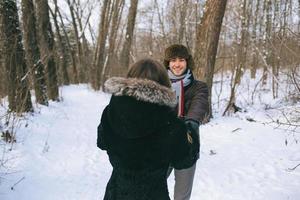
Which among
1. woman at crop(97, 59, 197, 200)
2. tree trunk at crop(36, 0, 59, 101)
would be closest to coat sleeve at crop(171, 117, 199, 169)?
woman at crop(97, 59, 197, 200)

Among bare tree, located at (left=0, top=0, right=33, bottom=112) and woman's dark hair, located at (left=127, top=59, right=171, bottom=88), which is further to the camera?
bare tree, located at (left=0, top=0, right=33, bottom=112)

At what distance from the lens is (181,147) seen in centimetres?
268

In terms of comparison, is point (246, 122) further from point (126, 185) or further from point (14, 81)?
point (126, 185)

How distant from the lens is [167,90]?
102 inches

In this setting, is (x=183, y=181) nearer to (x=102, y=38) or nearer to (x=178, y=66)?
(x=178, y=66)

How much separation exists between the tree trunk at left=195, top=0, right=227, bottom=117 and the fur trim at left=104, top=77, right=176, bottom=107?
7.12 meters

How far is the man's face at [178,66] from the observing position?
149 inches

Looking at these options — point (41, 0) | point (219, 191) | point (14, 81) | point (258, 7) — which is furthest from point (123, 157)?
point (258, 7)

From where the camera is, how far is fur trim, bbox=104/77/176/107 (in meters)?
2.48

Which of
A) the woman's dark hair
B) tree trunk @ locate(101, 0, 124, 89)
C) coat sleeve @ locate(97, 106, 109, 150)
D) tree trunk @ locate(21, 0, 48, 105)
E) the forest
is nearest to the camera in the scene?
the woman's dark hair

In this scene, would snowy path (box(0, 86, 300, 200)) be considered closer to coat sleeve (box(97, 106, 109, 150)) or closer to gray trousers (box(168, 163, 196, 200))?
gray trousers (box(168, 163, 196, 200))

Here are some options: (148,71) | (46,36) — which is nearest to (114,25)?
(46,36)

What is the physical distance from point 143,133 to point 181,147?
1.03 ft

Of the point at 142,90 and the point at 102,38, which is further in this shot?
the point at 102,38
